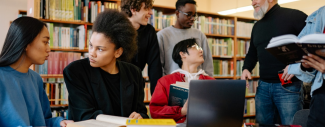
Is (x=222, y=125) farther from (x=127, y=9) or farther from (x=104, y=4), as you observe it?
(x=104, y=4)

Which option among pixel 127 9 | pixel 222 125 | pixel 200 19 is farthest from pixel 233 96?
pixel 200 19

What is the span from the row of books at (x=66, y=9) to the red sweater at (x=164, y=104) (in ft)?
6.24

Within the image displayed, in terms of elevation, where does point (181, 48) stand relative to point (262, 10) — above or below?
below

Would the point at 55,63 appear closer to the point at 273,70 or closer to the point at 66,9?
the point at 66,9

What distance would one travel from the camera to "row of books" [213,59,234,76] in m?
4.64

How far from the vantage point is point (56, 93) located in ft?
10.9

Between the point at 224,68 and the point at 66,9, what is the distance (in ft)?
9.09

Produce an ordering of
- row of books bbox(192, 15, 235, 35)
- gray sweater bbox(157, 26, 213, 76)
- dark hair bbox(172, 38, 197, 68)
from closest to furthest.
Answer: dark hair bbox(172, 38, 197, 68) < gray sweater bbox(157, 26, 213, 76) < row of books bbox(192, 15, 235, 35)

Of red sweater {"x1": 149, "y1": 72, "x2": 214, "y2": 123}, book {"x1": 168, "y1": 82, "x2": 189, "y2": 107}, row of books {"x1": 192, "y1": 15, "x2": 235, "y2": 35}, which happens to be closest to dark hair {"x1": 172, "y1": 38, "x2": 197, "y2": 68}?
red sweater {"x1": 149, "y1": 72, "x2": 214, "y2": 123}

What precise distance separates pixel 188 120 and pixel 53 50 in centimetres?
260

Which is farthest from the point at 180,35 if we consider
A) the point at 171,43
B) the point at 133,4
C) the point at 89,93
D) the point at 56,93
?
the point at 56,93

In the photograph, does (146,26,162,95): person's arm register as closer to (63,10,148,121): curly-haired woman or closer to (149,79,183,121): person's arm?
(149,79,183,121): person's arm

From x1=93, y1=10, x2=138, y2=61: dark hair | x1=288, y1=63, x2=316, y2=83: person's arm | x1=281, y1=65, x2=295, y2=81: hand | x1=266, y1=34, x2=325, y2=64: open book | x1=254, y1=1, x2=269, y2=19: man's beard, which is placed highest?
x1=254, y1=1, x2=269, y2=19: man's beard

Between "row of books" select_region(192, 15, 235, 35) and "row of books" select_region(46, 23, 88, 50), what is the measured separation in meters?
1.88
